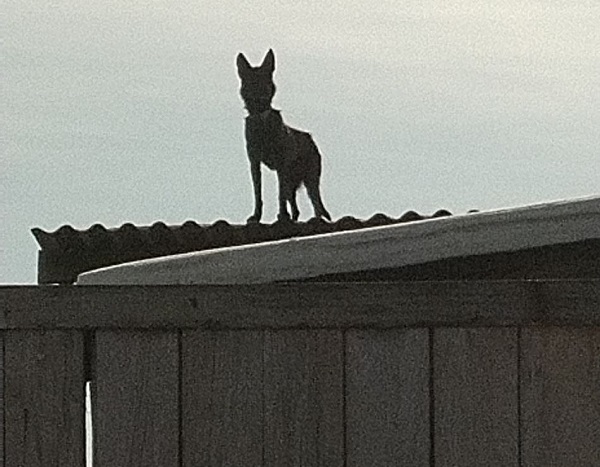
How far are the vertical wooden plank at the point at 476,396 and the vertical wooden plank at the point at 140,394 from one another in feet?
1.91

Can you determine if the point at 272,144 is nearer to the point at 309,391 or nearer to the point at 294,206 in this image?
the point at 294,206

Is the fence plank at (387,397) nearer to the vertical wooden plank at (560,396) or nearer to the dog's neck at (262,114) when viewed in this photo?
the vertical wooden plank at (560,396)

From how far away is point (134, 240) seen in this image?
779 cm

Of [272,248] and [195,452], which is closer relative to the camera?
[195,452]

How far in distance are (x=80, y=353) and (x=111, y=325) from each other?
0.32 ft

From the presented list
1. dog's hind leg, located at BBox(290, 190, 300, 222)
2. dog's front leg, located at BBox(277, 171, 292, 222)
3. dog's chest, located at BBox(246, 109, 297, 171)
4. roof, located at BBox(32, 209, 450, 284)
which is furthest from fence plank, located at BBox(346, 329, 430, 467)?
dog's chest, located at BBox(246, 109, 297, 171)

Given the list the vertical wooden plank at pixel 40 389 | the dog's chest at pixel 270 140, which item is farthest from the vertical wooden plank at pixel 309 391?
the dog's chest at pixel 270 140

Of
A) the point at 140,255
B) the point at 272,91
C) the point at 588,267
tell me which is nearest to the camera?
the point at 588,267

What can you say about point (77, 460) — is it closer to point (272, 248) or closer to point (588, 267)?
point (272, 248)

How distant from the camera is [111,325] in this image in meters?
3.49

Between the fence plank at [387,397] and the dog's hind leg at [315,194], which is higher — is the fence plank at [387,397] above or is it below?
below

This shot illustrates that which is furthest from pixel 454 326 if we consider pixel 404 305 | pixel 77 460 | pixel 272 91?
pixel 272 91

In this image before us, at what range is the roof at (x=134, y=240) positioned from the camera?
7.36 m

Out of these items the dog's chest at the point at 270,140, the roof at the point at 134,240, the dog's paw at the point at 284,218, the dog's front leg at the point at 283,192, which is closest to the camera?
the roof at the point at 134,240
